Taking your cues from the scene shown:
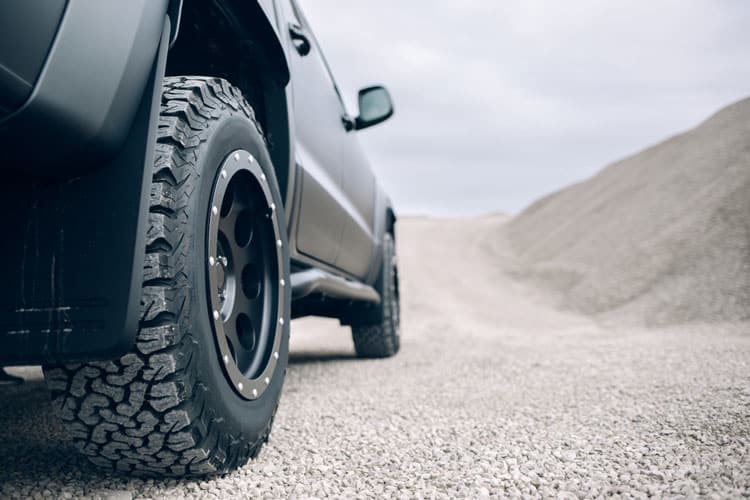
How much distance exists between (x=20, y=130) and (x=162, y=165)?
292 millimetres

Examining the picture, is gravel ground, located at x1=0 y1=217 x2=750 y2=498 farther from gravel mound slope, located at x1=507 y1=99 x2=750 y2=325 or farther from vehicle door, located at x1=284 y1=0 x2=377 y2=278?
gravel mound slope, located at x1=507 y1=99 x2=750 y2=325

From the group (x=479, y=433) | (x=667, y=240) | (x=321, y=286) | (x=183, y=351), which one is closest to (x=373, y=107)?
(x=321, y=286)

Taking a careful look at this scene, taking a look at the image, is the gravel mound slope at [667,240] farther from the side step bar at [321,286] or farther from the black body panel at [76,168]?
the black body panel at [76,168]

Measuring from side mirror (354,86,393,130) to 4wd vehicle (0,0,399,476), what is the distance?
5.31ft

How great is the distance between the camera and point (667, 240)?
402 inches

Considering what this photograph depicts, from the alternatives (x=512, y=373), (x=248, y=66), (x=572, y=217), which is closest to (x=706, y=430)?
(x=512, y=373)

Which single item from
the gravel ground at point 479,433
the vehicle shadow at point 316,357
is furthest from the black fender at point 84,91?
the vehicle shadow at point 316,357

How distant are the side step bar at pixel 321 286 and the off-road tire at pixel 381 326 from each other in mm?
699

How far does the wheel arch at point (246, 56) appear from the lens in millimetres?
1596

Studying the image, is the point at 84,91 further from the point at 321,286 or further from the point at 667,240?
the point at 667,240

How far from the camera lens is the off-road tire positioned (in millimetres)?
3971

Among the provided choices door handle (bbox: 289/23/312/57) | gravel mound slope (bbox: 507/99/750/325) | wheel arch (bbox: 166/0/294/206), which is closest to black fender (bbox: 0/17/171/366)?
wheel arch (bbox: 166/0/294/206)

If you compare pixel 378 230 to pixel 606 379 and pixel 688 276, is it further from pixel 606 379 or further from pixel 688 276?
pixel 688 276

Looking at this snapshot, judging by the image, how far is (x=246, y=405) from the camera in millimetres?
1371
